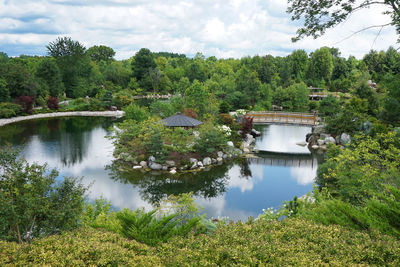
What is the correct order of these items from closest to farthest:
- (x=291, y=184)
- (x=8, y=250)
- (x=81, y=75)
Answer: (x=8, y=250), (x=291, y=184), (x=81, y=75)

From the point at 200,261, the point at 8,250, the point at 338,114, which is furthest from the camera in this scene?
the point at 338,114

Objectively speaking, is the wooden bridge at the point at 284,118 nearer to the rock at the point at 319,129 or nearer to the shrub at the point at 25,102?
the rock at the point at 319,129

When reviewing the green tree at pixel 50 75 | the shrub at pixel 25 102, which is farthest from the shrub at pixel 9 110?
the green tree at pixel 50 75

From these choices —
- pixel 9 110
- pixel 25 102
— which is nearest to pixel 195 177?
pixel 9 110

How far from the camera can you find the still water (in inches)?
439

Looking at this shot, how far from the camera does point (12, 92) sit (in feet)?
96.3

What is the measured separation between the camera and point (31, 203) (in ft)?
15.0

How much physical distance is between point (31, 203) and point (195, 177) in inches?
373

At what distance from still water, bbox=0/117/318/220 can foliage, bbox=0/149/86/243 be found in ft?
9.88

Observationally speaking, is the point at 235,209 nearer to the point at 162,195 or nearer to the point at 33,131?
the point at 162,195

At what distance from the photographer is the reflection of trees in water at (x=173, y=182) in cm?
1188

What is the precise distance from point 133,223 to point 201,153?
35.5ft

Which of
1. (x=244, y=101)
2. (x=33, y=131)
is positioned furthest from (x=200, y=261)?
(x=244, y=101)

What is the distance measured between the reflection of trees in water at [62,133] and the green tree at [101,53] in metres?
47.0
